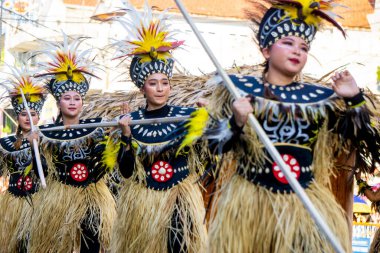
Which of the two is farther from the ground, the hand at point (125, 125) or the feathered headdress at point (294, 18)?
the feathered headdress at point (294, 18)

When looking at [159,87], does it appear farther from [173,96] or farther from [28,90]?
[28,90]

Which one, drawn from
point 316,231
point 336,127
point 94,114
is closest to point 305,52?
point 336,127

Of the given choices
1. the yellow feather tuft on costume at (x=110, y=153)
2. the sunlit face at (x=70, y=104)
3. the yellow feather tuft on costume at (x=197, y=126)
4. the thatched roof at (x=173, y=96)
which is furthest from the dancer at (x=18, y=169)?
the yellow feather tuft on costume at (x=197, y=126)

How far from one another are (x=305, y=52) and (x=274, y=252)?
111 centimetres

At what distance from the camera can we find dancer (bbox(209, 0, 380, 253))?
459 centimetres

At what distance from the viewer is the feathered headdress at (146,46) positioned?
273 inches

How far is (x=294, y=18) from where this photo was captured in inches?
191

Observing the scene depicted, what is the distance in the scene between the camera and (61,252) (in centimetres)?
772

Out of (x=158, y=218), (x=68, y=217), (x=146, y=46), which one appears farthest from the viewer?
(x=68, y=217)

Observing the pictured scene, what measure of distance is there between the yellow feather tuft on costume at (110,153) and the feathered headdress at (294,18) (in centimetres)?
242

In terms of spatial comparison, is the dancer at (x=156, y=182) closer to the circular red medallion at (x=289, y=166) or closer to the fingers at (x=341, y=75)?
the circular red medallion at (x=289, y=166)

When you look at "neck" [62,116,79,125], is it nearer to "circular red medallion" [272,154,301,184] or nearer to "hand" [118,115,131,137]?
"hand" [118,115,131,137]

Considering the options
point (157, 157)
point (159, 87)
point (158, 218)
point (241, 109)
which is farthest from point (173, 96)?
point (241, 109)

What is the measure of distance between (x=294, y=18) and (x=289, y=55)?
0.22 metres
